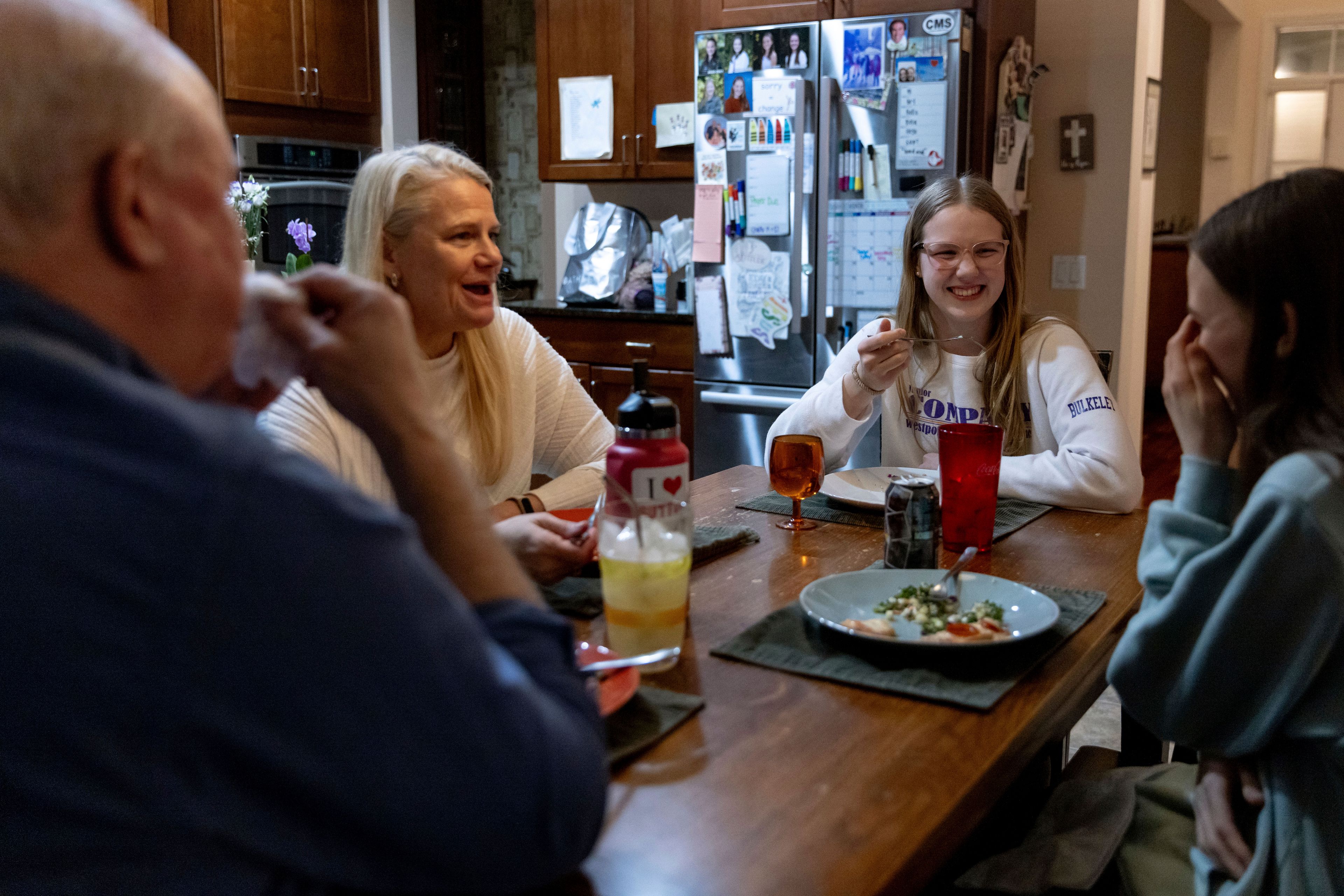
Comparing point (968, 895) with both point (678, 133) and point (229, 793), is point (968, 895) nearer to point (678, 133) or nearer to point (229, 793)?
point (229, 793)

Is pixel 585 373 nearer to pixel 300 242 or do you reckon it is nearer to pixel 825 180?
pixel 825 180

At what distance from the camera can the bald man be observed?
0.54 metres

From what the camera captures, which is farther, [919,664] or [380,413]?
[919,664]

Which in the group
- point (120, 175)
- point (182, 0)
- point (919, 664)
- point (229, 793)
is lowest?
point (919, 664)

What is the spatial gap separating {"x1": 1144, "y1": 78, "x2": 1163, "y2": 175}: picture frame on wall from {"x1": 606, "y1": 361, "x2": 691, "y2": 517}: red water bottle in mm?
3341

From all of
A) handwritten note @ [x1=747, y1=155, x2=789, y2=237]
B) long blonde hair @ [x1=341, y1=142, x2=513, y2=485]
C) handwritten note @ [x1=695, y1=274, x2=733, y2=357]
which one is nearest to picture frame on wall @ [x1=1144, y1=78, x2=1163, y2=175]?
handwritten note @ [x1=747, y1=155, x2=789, y2=237]

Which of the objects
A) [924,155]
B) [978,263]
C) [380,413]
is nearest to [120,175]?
[380,413]

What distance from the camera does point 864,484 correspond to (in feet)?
5.73

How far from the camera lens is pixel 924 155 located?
135 inches

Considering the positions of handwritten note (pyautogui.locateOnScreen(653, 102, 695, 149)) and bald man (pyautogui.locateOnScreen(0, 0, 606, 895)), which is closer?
bald man (pyautogui.locateOnScreen(0, 0, 606, 895))

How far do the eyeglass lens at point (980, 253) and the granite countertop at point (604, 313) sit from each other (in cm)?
193

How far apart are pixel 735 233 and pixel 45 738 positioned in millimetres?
3318

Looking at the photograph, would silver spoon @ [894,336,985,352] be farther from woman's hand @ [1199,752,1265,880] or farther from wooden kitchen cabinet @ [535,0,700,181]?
wooden kitchen cabinet @ [535,0,700,181]

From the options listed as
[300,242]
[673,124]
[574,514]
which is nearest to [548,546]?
[574,514]
